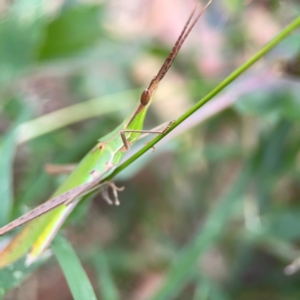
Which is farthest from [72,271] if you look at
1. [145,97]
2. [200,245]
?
A: [200,245]

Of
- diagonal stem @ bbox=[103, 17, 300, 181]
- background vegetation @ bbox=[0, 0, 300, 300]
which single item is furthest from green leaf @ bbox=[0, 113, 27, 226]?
Answer: diagonal stem @ bbox=[103, 17, 300, 181]

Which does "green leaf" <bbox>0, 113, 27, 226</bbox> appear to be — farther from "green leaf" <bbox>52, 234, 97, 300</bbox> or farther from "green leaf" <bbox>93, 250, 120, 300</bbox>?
"green leaf" <bbox>93, 250, 120, 300</bbox>

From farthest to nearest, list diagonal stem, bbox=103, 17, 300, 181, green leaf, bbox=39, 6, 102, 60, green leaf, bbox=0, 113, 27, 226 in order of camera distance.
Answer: green leaf, bbox=39, 6, 102, 60, green leaf, bbox=0, 113, 27, 226, diagonal stem, bbox=103, 17, 300, 181

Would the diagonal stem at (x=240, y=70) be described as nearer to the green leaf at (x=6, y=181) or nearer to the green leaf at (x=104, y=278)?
the green leaf at (x=6, y=181)

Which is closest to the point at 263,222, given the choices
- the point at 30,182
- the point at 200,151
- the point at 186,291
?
the point at 200,151

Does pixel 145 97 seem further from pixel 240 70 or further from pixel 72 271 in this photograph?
pixel 72 271

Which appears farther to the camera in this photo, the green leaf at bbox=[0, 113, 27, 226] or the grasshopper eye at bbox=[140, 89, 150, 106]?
the green leaf at bbox=[0, 113, 27, 226]

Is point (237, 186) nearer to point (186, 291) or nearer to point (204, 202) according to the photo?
point (204, 202)
